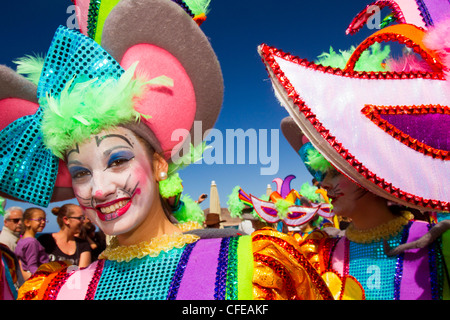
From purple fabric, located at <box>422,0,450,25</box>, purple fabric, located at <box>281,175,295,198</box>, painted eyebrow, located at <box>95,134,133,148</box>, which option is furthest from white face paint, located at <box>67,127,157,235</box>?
purple fabric, located at <box>281,175,295,198</box>

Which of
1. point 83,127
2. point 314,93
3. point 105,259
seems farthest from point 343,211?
point 83,127

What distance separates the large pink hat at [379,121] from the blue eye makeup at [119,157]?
25.2 inches

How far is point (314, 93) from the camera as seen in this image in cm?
130

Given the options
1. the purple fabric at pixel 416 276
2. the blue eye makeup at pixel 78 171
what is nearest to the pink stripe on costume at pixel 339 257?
the purple fabric at pixel 416 276

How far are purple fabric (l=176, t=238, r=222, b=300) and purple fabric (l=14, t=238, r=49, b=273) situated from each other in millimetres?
3064

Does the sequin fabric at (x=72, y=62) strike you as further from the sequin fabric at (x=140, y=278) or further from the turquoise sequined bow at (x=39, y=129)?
the sequin fabric at (x=140, y=278)

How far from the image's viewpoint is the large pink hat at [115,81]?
56.7 inches

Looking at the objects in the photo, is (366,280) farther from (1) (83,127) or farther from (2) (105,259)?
(1) (83,127)

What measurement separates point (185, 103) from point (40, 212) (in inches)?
136

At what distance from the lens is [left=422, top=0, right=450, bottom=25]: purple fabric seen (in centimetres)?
149

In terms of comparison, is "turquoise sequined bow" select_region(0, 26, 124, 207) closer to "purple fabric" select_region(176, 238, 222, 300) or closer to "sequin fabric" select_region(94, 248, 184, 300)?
"sequin fabric" select_region(94, 248, 184, 300)

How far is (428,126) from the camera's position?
131cm

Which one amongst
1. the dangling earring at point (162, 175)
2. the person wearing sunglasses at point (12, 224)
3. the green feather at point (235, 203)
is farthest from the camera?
the green feather at point (235, 203)

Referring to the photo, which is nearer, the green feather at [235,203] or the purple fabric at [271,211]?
the purple fabric at [271,211]
